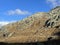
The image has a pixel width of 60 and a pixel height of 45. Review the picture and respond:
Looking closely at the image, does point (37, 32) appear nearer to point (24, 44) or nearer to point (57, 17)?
point (57, 17)

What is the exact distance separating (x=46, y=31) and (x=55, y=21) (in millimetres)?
14151

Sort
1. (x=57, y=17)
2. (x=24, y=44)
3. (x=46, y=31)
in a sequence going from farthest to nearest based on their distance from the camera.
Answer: (x=57, y=17), (x=46, y=31), (x=24, y=44)

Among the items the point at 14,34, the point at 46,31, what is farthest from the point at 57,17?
the point at 14,34

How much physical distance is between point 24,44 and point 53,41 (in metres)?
1.84

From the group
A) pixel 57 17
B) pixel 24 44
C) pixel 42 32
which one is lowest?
pixel 24 44

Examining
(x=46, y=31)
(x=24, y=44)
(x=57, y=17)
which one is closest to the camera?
(x=24, y=44)

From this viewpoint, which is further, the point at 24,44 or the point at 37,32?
the point at 37,32

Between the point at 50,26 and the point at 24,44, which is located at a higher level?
the point at 50,26

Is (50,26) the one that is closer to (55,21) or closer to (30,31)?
(55,21)

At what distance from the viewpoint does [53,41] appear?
1327 centimetres

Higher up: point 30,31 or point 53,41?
point 30,31

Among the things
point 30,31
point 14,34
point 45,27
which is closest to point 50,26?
point 45,27

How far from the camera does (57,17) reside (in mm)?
187250

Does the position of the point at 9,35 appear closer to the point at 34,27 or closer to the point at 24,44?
the point at 34,27
